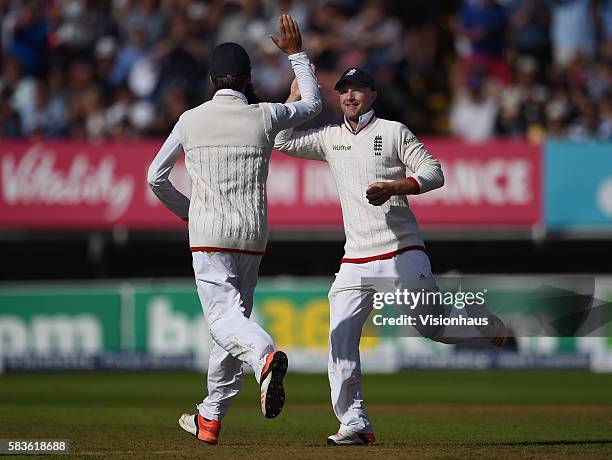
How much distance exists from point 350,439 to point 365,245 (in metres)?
1.25

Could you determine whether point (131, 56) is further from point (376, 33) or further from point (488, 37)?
point (488, 37)

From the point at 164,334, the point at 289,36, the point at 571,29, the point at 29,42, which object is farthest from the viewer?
the point at 29,42

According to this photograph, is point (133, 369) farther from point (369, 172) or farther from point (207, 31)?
point (369, 172)

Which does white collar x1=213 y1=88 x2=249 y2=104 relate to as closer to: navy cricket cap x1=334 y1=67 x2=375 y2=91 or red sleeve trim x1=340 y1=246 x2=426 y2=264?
navy cricket cap x1=334 y1=67 x2=375 y2=91

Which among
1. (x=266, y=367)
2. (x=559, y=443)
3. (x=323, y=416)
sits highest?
(x=266, y=367)

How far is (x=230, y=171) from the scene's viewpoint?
7750 millimetres

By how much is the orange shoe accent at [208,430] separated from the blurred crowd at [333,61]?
31.9 ft

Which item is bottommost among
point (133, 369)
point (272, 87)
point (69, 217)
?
point (133, 369)

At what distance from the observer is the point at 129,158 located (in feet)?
57.0

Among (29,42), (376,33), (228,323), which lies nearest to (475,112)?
(376,33)

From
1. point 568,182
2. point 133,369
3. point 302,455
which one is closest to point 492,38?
point 568,182

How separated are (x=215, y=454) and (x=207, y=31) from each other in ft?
40.0

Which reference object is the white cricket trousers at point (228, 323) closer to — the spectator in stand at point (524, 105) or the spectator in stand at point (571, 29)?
the spectator in stand at point (524, 105)

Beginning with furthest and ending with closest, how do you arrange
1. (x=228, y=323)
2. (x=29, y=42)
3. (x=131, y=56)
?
(x=29, y=42)
(x=131, y=56)
(x=228, y=323)
